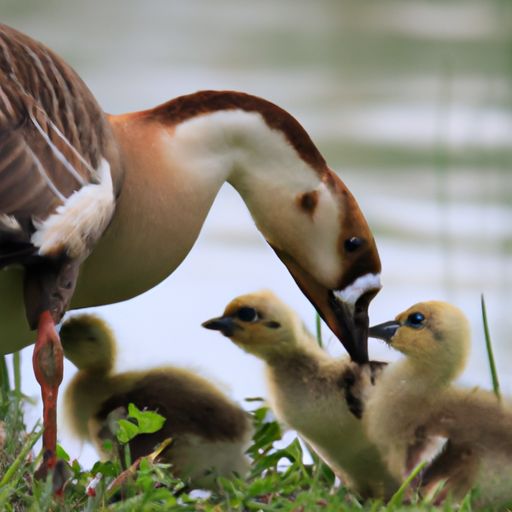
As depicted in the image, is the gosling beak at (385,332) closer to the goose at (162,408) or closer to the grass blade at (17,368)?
the goose at (162,408)

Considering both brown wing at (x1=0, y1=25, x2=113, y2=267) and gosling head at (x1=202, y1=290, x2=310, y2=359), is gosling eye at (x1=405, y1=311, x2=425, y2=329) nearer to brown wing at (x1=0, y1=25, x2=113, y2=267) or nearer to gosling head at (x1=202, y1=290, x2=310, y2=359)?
gosling head at (x1=202, y1=290, x2=310, y2=359)

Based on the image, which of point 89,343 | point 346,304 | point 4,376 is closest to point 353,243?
point 346,304

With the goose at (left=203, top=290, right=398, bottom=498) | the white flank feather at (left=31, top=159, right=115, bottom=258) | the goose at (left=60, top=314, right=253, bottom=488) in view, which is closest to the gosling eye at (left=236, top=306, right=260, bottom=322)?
the goose at (left=203, top=290, right=398, bottom=498)

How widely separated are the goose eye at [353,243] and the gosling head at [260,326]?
26cm

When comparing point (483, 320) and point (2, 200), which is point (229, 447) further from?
point (2, 200)

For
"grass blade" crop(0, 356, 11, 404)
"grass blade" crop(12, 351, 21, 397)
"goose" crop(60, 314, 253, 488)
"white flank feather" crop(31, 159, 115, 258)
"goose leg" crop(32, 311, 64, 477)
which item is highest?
"white flank feather" crop(31, 159, 115, 258)

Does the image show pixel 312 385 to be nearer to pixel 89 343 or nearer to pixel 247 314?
pixel 247 314

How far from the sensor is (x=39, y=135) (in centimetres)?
231

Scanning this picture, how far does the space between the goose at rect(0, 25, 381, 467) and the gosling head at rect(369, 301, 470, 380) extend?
0.09 m

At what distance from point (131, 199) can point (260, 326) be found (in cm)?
54

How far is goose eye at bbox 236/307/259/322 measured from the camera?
116 inches

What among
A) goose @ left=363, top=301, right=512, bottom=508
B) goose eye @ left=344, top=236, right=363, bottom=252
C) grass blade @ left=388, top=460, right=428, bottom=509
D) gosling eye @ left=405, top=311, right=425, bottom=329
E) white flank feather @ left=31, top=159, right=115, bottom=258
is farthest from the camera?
gosling eye @ left=405, top=311, right=425, bottom=329

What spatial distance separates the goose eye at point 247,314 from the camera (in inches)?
116

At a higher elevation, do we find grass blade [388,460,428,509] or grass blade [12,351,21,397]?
grass blade [388,460,428,509]
